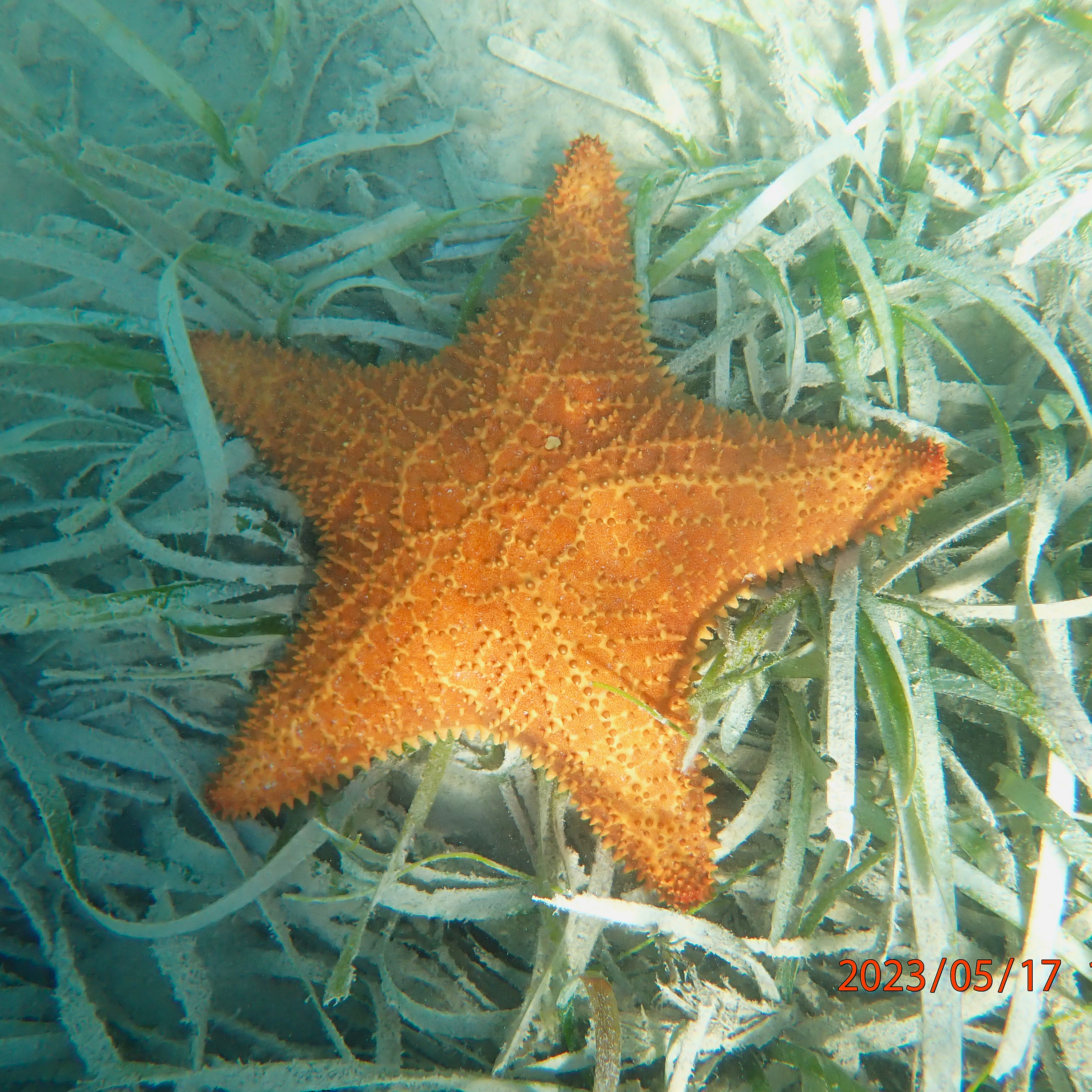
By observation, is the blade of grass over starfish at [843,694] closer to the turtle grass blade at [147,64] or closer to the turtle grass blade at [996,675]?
the turtle grass blade at [996,675]

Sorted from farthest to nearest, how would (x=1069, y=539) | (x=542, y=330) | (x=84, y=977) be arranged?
(x=84, y=977) < (x=1069, y=539) < (x=542, y=330)

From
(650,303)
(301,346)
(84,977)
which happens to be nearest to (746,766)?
(650,303)

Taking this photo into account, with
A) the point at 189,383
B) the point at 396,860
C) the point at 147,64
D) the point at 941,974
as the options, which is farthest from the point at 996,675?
the point at 147,64

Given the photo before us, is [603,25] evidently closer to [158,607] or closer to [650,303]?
[650,303]

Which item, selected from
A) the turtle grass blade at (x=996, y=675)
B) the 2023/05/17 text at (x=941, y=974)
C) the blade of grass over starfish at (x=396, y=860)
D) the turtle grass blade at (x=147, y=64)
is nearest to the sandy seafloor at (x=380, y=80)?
the turtle grass blade at (x=147, y=64)

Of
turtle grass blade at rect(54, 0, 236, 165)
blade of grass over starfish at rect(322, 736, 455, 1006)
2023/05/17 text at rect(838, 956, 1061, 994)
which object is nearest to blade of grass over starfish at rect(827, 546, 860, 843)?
2023/05/17 text at rect(838, 956, 1061, 994)

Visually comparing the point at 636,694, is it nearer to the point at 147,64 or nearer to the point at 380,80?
the point at 380,80
